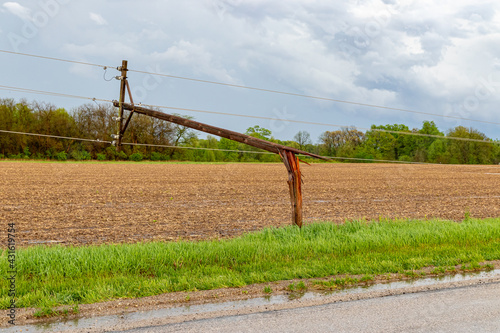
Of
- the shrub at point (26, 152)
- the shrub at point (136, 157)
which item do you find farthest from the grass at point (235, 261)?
the shrub at point (26, 152)

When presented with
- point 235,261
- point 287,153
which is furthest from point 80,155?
point 235,261

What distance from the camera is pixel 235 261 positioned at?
7.71 metres

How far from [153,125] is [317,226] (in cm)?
5489

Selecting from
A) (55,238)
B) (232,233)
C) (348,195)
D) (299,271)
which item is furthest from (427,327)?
(348,195)

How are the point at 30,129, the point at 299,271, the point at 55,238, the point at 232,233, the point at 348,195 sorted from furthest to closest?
the point at 30,129 < the point at 348,195 < the point at 232,233 < the point at 55,238 < the point at 299,271

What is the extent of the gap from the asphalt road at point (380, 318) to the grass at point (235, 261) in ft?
3.21

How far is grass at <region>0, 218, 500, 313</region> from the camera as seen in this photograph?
6.15 m

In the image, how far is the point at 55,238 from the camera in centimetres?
1159

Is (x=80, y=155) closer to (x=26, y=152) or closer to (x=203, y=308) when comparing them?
(x=26, y=152)

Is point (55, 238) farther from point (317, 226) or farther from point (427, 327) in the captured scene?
point (427, 327)

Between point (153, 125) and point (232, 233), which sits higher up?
point (153, 125)

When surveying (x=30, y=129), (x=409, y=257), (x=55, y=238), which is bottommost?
(x=55, y=238)

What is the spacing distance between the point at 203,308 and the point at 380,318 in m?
2.15

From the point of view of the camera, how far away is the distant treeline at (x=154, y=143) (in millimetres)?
65125
